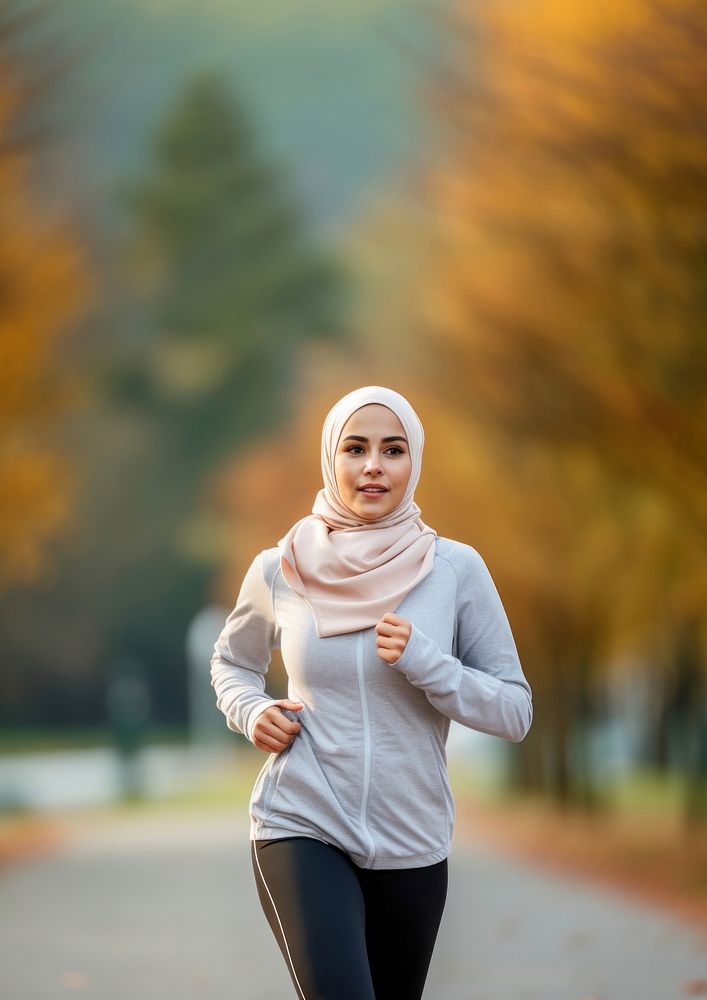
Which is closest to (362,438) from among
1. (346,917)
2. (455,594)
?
(455,594)

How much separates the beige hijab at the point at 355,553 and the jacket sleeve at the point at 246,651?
0.13 m

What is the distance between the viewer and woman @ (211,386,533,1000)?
154 inches

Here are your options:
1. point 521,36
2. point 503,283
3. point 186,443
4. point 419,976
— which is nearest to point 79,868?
point 503,283

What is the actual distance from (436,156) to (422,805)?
11617 mm

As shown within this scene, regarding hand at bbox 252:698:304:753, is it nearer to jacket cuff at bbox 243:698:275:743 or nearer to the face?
jacket cuff at bbox 243:698:275:743

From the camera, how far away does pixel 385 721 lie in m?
4.02

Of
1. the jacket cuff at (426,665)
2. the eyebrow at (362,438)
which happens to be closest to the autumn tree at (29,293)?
the eyebrow at (362,438)

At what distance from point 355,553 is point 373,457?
0.22m

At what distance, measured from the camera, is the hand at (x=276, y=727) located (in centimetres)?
400

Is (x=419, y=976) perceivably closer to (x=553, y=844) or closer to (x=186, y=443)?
(x=553, y=844)

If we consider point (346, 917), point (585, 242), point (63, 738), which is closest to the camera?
point (346, 917)

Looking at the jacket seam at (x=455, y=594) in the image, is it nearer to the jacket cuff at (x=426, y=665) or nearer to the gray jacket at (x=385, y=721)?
the gray jacket at (x=385, y=721)

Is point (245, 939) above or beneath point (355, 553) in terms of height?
beneath

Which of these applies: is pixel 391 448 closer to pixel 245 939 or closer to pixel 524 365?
pixel 245 939
